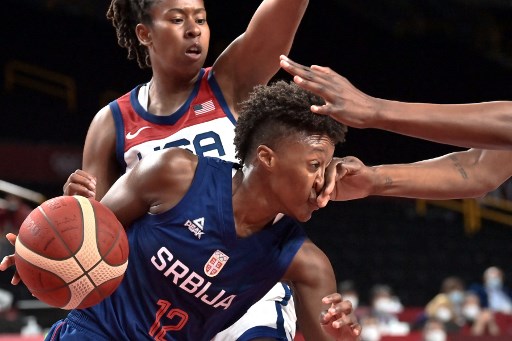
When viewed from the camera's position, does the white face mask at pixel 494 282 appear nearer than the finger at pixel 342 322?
No

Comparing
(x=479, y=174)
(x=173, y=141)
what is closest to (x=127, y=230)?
(x=173, y=141)

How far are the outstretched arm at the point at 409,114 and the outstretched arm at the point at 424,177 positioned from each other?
1.46 feet

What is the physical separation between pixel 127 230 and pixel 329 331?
91cm

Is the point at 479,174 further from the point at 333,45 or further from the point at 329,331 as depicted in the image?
the point at 333,45

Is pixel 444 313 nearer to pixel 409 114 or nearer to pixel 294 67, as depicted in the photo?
pixel 409 114

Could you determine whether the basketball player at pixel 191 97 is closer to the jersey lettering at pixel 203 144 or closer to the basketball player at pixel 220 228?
the jersey lettering at pixel 203 144

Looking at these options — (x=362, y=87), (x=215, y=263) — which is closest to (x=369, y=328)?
(x=215, y=263)

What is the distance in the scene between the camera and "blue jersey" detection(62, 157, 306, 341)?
11.5 ft

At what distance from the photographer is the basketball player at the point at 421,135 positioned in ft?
9.21

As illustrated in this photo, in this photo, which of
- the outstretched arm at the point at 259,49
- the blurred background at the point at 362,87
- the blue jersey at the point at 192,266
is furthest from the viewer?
the blurred background at the point at 362,87

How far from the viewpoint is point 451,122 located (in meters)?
3.01

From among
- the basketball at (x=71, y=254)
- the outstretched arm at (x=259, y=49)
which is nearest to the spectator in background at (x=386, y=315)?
the outstretched arm at (x=259, y=49)

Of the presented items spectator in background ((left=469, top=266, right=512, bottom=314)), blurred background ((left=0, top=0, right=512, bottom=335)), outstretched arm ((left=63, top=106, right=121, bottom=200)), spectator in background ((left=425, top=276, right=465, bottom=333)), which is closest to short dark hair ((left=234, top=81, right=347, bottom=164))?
outstretched arm ((left=63, top=106, right=121, bottom=200))

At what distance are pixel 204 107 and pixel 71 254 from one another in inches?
47.7
